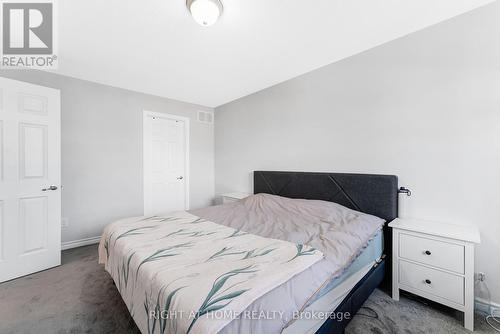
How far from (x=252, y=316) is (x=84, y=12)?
8.15ft

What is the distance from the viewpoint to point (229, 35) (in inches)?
80.2

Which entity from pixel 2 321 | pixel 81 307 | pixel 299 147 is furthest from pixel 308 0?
pixel 2 321

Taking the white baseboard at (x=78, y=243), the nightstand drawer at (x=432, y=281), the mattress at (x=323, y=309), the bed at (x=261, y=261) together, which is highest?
the bed at (x=261, y=261)

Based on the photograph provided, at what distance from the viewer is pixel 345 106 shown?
254 cm

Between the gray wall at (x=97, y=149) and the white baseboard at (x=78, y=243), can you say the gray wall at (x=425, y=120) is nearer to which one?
the gray wall at (x=97, y=149)

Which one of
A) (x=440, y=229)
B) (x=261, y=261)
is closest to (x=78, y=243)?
(x=261, y=261)

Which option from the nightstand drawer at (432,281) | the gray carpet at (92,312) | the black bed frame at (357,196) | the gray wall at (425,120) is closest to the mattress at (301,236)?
the black bed frame at (357,196)

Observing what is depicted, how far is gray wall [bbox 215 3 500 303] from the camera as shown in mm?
1732

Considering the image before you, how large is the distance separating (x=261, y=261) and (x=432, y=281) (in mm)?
1538

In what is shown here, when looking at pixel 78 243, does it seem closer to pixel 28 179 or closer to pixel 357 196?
pixel 28 179

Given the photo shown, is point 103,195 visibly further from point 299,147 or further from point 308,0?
point 308,0

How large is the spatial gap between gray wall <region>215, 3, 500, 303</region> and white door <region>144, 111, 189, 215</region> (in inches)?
86.0

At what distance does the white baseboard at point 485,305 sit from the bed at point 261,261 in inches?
27.3

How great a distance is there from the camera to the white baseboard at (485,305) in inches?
65.7
